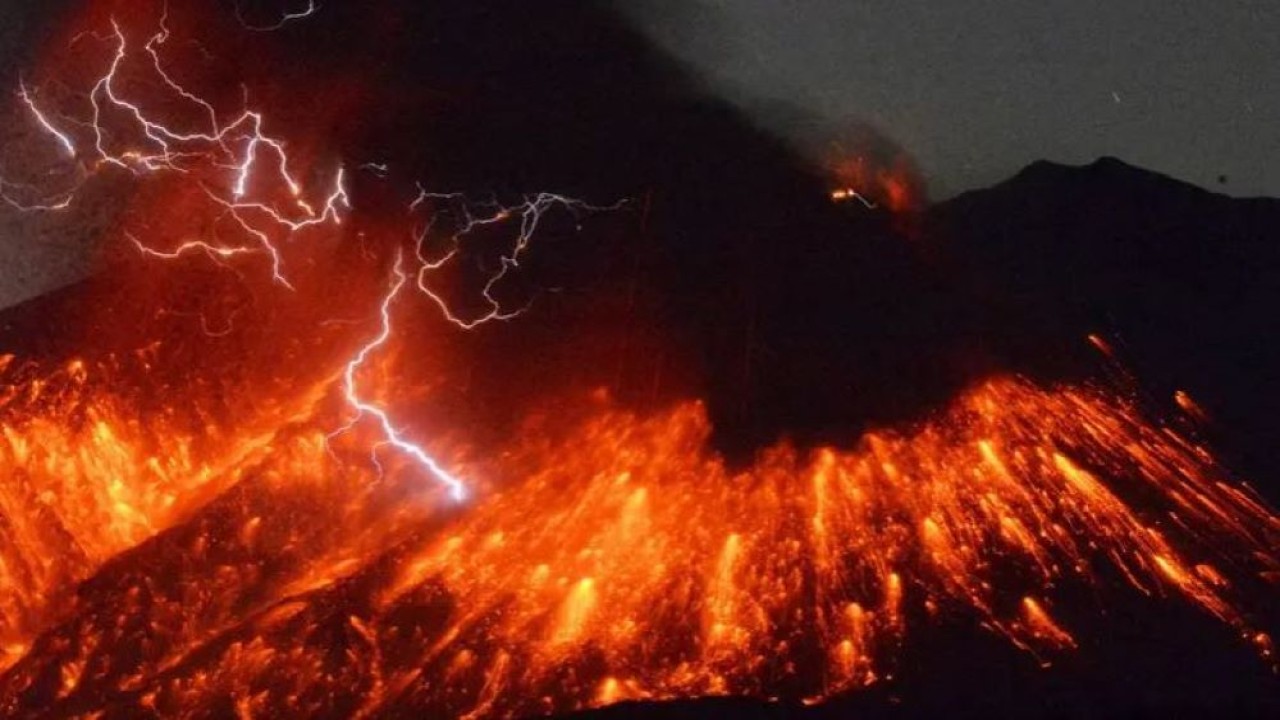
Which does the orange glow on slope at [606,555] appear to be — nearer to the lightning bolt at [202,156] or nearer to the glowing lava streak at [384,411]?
the glowing lava streak at [384,411]

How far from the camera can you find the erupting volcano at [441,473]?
1786 centimetres

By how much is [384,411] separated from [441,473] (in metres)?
2.60

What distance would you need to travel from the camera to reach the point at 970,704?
1509 cm

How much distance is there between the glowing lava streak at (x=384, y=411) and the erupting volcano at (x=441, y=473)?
85 millimetres

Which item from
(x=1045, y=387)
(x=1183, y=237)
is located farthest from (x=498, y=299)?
(x=1183, y=237)

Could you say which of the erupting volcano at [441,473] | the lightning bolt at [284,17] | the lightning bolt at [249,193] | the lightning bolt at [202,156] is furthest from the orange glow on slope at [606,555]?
the lightning bolt at [284,17]

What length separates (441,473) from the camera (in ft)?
78.3

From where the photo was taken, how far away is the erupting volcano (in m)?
17.9

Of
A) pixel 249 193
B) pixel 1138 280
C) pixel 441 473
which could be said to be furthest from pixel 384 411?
pixel 1138 280

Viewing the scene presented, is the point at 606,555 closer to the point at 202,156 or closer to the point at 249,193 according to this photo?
the point at 249,193

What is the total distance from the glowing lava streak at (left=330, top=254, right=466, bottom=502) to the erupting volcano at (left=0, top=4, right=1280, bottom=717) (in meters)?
0.09

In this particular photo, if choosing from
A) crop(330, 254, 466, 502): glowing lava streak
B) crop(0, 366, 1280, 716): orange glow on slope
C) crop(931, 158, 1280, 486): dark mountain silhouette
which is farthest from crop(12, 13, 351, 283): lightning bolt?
crop(931, 158, 1280, 486): dark mountain silhouette

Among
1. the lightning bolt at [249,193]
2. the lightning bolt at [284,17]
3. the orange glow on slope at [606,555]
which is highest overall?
the lightning bolt at [284,17]

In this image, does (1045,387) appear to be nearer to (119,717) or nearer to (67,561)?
(119,717)
